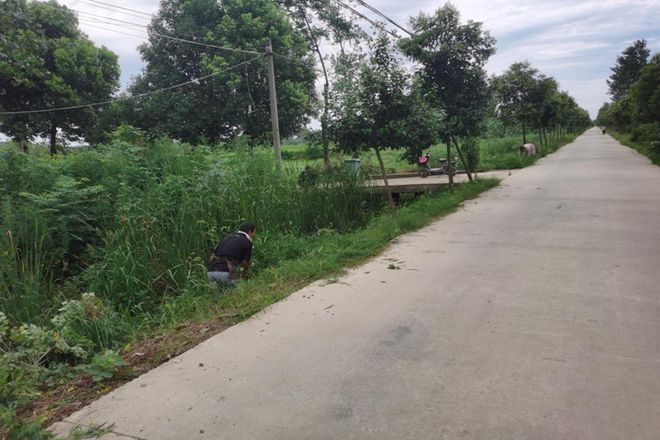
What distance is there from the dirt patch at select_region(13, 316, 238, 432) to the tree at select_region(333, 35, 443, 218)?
5.30 meters

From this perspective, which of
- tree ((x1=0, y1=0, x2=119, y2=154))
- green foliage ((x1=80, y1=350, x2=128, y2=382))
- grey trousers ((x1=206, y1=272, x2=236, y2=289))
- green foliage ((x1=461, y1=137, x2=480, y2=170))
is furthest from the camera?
tree ((x1=0, y1=0, x2=119, y2=154))

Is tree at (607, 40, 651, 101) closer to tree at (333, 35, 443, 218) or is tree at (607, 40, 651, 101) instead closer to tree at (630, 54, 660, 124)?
tree at (630, 54, 660, 124)

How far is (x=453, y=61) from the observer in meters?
11.4

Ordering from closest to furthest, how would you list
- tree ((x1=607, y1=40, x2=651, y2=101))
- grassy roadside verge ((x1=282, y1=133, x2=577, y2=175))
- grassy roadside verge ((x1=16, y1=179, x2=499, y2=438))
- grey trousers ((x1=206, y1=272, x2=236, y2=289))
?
grassy roadside verge ((x1=16, y1=179, x2=499, y2=438))
grey trousers ((x1=206, y1=272, x2=236, y2=289))
grassy roadside verge ((x1=282, y1=133, x2=577, y2=175))
tree ((x1=607, y1=40, x2=651, y2=101))

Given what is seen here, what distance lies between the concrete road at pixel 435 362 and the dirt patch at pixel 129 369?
5.2 inches

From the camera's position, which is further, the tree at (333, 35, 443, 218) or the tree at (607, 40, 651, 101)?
the tree at (607, 40, 651, 101)

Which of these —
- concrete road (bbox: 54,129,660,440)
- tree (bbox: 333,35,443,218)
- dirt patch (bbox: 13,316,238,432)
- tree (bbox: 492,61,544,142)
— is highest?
tree (bbox: 492,61,544,142)

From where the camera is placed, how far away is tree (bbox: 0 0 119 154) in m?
19.0

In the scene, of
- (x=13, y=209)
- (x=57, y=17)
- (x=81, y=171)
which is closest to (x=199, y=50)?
(x=57, y=17)

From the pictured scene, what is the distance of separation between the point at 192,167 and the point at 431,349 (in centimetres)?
689

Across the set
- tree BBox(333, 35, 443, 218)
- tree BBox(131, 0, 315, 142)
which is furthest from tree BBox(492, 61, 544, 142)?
tree BBox(333, 35, 443, 218)

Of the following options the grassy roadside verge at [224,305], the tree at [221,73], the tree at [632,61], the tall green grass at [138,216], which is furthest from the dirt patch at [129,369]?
the tree at [632,61]

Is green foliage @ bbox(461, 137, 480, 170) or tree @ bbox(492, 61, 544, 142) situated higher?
tree @ bbox(492, 61, 544, 142)

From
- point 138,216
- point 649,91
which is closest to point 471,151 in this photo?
point 649,91
